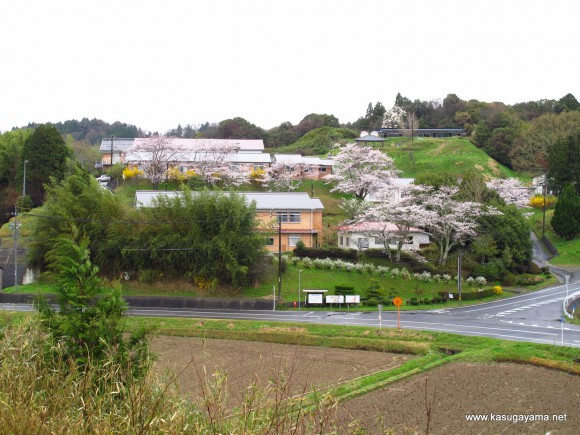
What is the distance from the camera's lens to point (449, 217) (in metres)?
36.8

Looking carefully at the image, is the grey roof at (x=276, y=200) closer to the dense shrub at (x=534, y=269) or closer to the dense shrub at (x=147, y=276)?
the dense shrub at (x=147, y=276)

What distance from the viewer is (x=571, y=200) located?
43781 mm

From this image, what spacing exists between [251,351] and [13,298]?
1591 centimetres

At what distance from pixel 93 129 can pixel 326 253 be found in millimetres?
105969

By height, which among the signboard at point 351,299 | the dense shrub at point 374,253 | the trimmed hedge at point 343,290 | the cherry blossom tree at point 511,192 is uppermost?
the cherry blossom tree at point 511,192

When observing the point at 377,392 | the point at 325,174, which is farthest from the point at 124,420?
the point at 325,174

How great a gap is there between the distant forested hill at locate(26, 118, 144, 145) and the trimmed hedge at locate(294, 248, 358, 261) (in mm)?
88704

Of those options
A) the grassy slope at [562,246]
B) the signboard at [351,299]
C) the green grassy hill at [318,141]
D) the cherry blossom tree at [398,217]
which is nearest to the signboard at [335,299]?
the signboard at [351,299]

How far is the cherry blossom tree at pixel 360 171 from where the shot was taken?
49469 millimetres

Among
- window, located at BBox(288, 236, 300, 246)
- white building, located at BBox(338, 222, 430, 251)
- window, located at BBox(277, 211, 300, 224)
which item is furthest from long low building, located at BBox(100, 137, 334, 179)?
white building, located at BBox(338, 222, 430, 251)

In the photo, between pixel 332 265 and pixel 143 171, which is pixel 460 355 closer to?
pixel 332 265

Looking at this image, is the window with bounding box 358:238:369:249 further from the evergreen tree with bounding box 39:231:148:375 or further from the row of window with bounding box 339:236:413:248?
the evergreen tree with bounding box 39:231:148:375
